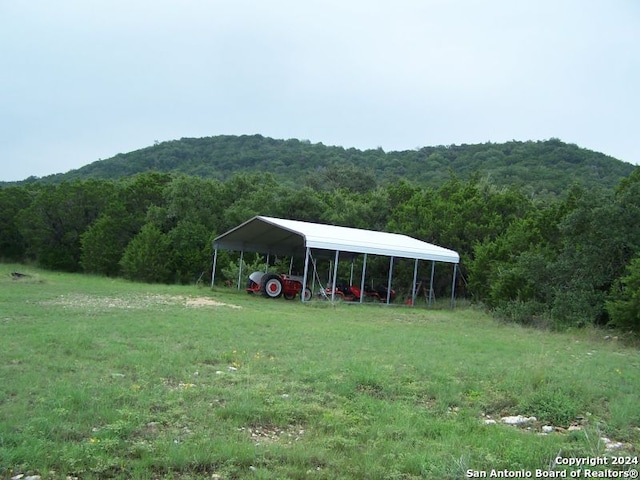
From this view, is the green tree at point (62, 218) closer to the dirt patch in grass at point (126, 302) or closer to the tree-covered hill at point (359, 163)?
the tree-covered hill at point (359, 163)

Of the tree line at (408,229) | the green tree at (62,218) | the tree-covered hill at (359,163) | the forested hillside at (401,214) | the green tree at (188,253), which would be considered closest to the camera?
the tree line at (408,229)

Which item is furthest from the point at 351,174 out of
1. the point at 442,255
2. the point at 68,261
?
the point at 442,255

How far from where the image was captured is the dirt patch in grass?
13.5 m

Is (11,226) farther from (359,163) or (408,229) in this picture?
(359,163)

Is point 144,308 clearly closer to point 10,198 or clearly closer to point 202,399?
point 202,399

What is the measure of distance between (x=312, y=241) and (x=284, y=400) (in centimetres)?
1307

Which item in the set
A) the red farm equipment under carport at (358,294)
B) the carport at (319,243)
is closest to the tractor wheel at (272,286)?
the carport at (319,243)

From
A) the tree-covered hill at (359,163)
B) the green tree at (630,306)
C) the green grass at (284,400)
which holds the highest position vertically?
the tree-covered hill at (359,163)

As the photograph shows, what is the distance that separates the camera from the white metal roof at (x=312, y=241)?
19.4m

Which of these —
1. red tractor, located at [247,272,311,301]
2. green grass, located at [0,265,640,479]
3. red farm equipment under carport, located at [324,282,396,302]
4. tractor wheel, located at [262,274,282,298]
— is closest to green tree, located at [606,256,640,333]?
green grass, located at [0,265,640,479]

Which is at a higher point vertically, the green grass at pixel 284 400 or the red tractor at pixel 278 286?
the green grass at pixel 284 400

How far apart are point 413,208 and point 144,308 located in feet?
55.9

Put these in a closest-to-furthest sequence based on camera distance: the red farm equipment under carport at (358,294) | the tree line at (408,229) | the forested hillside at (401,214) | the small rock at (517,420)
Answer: the small rock at (517,420)
the tree line at (408,229)
the forested hillside at (401,214)
the red farm equipment under carport at (358,294)

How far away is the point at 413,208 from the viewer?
27906 mm
